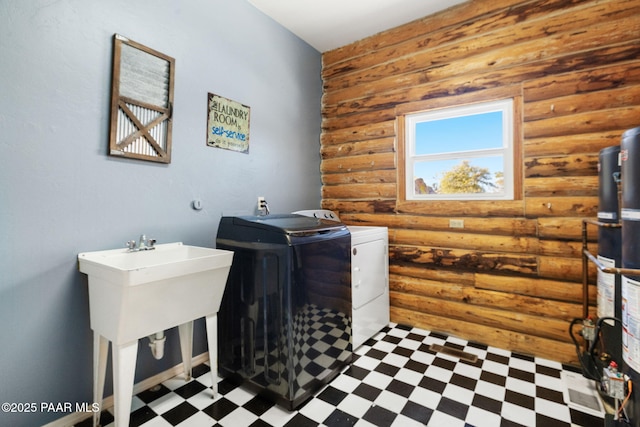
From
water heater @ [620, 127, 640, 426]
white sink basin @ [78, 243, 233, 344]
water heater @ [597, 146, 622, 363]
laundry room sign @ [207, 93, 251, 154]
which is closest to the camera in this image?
water heater @ [620, 127, 640, 426]

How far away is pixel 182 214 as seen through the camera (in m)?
2.13

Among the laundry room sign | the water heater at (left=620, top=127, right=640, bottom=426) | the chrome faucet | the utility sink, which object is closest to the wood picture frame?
the laundry room sign

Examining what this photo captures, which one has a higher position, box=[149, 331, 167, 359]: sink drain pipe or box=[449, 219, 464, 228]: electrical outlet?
box=[449, 219, 464, 228]: electrical outlet

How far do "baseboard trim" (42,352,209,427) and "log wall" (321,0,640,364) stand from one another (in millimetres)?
1879

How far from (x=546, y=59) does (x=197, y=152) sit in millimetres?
2818

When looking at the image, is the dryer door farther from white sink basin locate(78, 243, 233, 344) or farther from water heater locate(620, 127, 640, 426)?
water heater locate(620, 127, 640, 426)

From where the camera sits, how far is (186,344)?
1.97 meters

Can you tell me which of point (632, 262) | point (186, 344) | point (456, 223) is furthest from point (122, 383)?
point (456, 223)

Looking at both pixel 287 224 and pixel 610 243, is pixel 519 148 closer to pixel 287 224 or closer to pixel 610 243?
pixel 610 243

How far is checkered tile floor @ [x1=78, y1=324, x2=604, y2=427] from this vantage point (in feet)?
5.38

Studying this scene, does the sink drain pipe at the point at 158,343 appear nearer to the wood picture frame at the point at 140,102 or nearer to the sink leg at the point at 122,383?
the sink leg at the point at 122,383

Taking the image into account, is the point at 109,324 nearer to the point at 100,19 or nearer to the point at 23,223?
the point at 23,223

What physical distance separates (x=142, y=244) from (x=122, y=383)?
78 cm

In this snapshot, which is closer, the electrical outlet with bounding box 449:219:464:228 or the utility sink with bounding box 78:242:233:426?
the utility sink with bounding box 78:242:233:426
